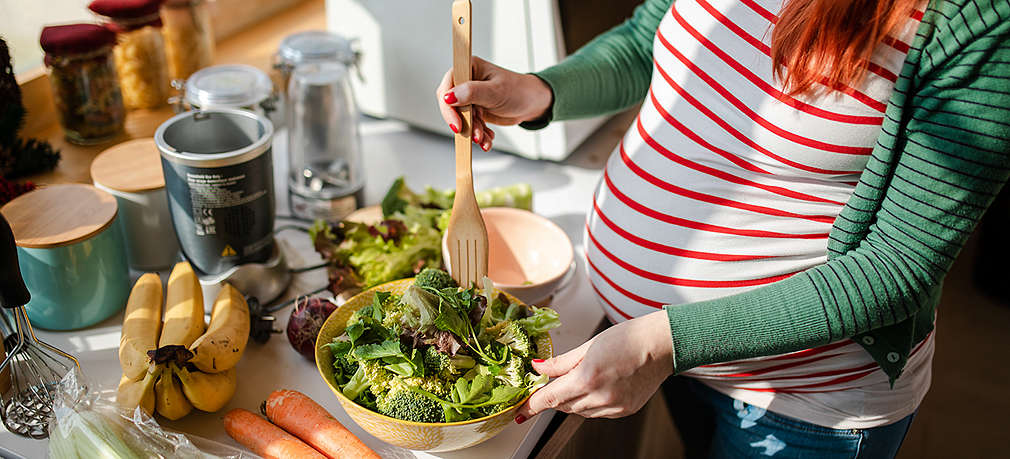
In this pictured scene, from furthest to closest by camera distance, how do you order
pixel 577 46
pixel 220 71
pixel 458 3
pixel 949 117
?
1. pixel 577 46
2. pixel 220 71
3. pixel 458 3
4. pixel 949 117

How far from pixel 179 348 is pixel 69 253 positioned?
21 cm

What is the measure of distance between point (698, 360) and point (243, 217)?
22.4 inches

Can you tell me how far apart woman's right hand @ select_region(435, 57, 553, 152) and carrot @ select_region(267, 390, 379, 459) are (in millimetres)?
340

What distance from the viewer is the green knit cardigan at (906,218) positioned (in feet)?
1.93

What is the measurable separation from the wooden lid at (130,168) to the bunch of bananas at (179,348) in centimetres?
14

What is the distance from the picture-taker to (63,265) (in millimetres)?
881

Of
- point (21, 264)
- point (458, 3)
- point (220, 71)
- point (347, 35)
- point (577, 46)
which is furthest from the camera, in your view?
point (347, 35)

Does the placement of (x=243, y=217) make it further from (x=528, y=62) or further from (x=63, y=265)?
(x=528, y=62)

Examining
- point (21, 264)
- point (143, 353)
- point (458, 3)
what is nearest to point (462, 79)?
point (458, 3)

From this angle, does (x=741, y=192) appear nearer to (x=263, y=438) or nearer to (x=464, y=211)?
(x=464, y=211)

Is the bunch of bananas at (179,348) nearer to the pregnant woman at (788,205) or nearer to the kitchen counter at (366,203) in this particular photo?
the kitchen counter at (366,203)

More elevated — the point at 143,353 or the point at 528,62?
the point at 528,62

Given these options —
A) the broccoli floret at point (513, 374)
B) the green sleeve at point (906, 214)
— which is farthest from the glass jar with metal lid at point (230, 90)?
the green sleeve at point (906, 214)

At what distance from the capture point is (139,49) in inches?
51.7
